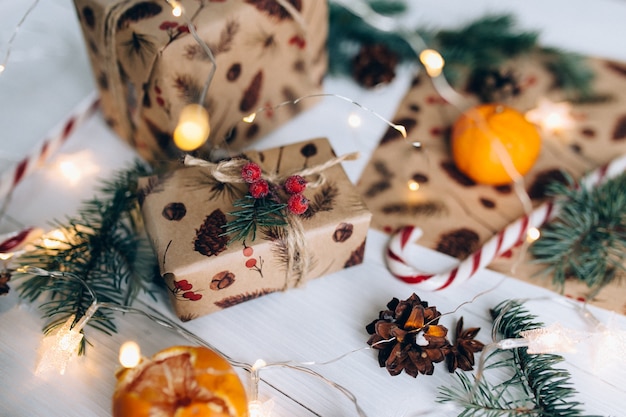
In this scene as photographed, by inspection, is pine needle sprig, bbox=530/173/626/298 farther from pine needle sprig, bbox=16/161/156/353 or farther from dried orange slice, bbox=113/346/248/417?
pine needle sprig, bbox=16/161/156/353

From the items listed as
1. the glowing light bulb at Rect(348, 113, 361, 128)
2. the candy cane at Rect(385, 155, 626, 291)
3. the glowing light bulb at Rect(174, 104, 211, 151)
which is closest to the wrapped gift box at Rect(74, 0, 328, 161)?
the glowing light bulb at Rect(174, 104, 211, 151)

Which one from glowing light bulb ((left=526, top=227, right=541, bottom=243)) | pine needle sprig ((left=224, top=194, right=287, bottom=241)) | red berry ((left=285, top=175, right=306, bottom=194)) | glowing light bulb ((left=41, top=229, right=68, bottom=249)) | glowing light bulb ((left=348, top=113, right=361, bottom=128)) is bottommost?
glowing light bulb ((left=526, top=227, right=541, bottom=243))

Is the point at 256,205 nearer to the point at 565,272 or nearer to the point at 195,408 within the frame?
the point at 195,408

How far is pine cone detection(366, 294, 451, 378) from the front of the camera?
0.73 meters

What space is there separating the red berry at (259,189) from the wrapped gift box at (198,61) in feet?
0.45

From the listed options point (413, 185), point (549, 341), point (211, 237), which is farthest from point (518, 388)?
point (211, 237)

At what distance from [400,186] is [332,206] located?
251 millimetres

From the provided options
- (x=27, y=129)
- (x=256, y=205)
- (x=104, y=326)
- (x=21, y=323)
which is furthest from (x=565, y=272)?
(x=27, y=129)

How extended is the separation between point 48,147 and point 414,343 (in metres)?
0.76

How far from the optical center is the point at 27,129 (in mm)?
993

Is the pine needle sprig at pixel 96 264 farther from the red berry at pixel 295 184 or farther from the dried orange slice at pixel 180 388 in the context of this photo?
the red berry at pixel 295 184

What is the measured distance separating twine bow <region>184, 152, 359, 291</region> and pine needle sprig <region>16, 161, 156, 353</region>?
0.57ft

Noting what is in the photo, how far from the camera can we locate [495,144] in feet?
2.91

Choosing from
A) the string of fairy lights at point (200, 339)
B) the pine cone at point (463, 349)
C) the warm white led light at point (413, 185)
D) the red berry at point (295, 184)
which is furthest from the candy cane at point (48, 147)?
the pine cone at point (463, 349)
